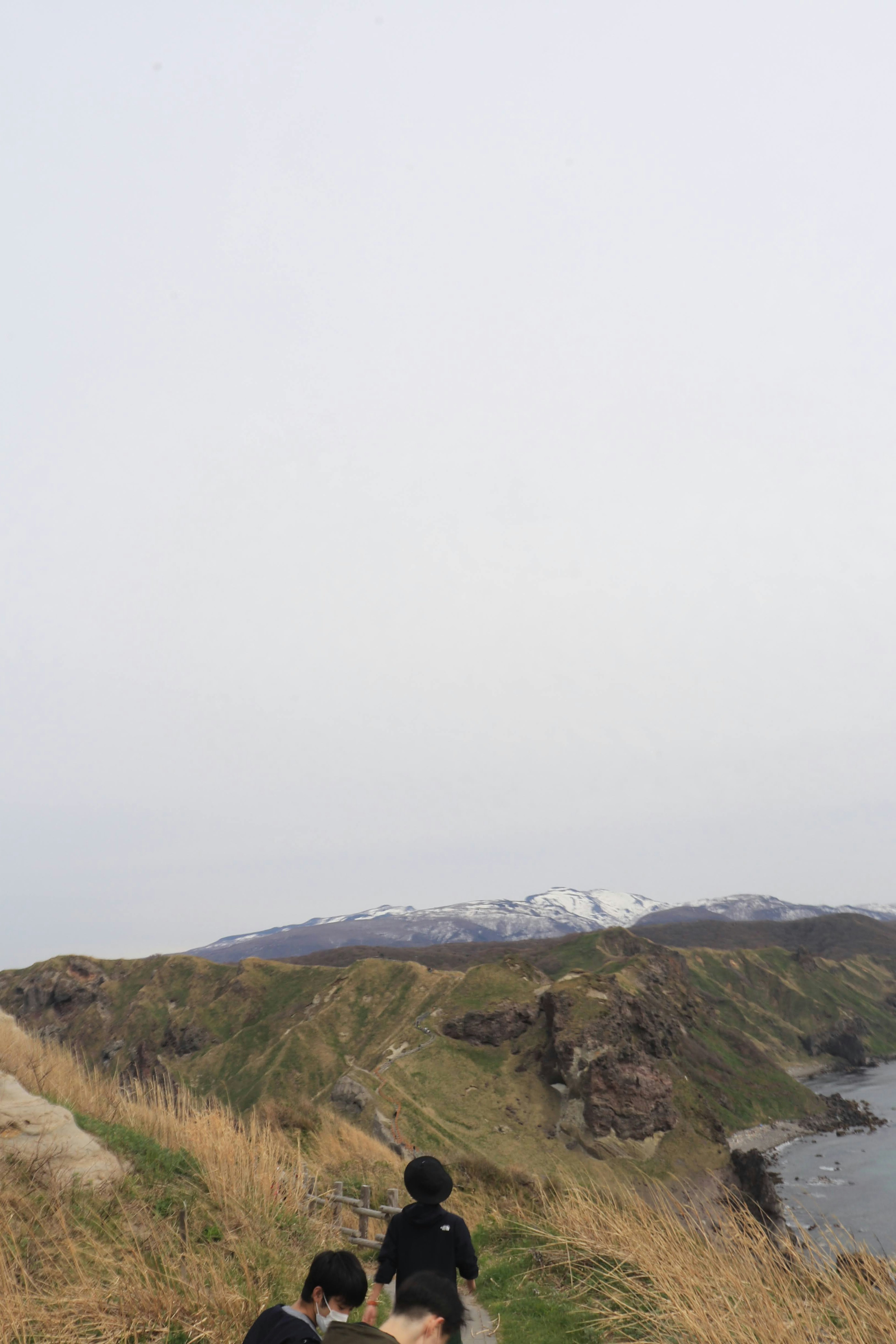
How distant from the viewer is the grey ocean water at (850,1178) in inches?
2447

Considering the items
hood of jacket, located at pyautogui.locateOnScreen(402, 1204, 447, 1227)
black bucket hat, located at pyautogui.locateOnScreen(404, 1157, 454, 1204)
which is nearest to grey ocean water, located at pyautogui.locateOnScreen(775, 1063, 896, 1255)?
hood of jacket, located at pyautogui.locateOnScreen(402, 1204, 447, 1227)

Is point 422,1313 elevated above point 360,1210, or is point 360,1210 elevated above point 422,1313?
point 422,1313

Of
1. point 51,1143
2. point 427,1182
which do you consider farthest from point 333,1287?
point 51,1143

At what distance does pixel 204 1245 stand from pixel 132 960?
392 feet

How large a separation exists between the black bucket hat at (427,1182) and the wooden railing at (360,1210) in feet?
27.1

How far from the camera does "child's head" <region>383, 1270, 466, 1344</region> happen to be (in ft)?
12.8

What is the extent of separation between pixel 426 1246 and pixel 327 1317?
1.41m

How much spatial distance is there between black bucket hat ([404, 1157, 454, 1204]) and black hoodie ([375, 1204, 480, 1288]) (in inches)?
5.8

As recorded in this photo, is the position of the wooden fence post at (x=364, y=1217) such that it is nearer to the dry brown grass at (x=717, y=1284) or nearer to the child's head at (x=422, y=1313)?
the dry brown grass at (x=717, y=1284)

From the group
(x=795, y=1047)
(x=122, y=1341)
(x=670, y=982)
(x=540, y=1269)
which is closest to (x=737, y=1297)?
(x=540, y=1269)

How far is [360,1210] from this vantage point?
14094mm

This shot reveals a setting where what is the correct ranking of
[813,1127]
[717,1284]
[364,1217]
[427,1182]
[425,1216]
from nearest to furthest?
[427,1182]
[425,1216]
[717,1284]
[364,1217]
[813,1127]

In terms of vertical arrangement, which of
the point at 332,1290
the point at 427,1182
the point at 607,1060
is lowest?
the point at 607,1060

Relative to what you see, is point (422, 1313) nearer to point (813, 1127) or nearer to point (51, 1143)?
point (51, 1143)
